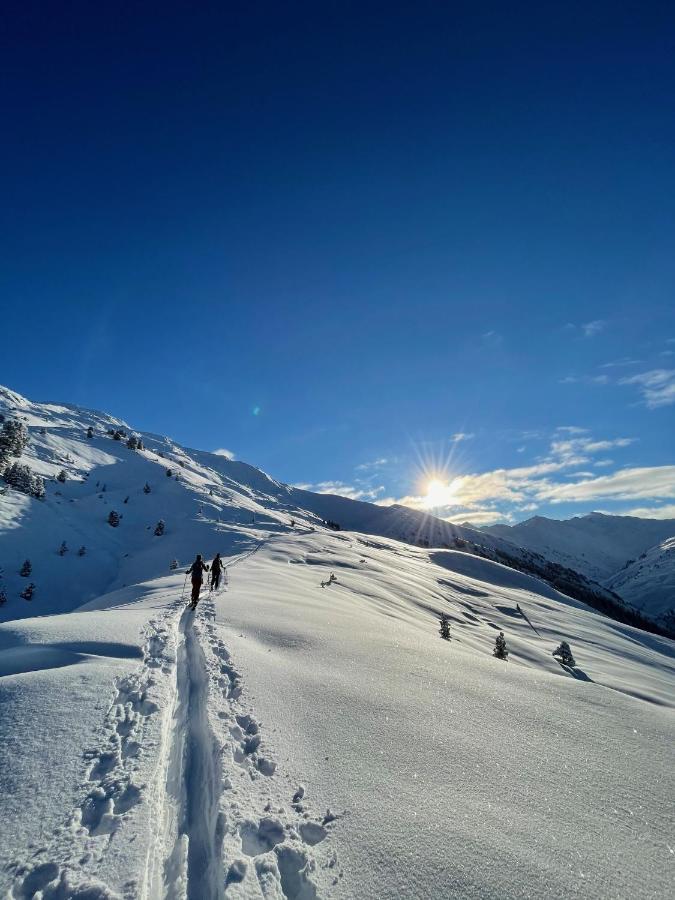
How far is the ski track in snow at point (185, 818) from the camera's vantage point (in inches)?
150

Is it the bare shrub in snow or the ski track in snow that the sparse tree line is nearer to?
the bare shrub in snow

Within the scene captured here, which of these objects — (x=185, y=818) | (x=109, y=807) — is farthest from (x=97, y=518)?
(x=185, y=818)

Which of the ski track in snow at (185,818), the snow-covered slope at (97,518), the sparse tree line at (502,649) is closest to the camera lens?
the ski track in snow at (185,818)

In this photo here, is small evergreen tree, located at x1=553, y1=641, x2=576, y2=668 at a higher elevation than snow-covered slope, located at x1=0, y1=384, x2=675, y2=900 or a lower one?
lower

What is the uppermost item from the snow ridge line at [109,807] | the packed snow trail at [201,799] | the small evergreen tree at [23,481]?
the small evergreen tree at [23,481]

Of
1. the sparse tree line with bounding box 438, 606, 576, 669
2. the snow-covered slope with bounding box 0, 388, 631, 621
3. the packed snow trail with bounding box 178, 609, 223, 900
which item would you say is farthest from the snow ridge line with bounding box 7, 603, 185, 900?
the snow-covered slope with bounding box 0, 388, 631, 621

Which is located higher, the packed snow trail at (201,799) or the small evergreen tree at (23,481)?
the small evergreen tree at (23,481)

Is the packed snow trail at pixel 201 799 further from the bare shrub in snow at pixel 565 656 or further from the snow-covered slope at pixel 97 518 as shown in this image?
the snow-covered slope at pixel 97 518

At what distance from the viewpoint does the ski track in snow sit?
3816 millimetres

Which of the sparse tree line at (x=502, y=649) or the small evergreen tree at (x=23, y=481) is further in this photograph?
the small evergreen tree at (x=23, y=481)

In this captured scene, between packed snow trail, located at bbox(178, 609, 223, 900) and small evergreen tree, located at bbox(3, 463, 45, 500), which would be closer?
packed snow trail, located at bbox(178, 609, 223, 900)

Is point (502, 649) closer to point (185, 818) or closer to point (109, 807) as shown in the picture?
point (185, 818)

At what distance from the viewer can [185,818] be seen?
4.84m

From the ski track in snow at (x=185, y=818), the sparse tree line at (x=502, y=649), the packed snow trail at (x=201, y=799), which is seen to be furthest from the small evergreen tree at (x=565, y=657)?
the ski track in snow at (x=185, y=818)
